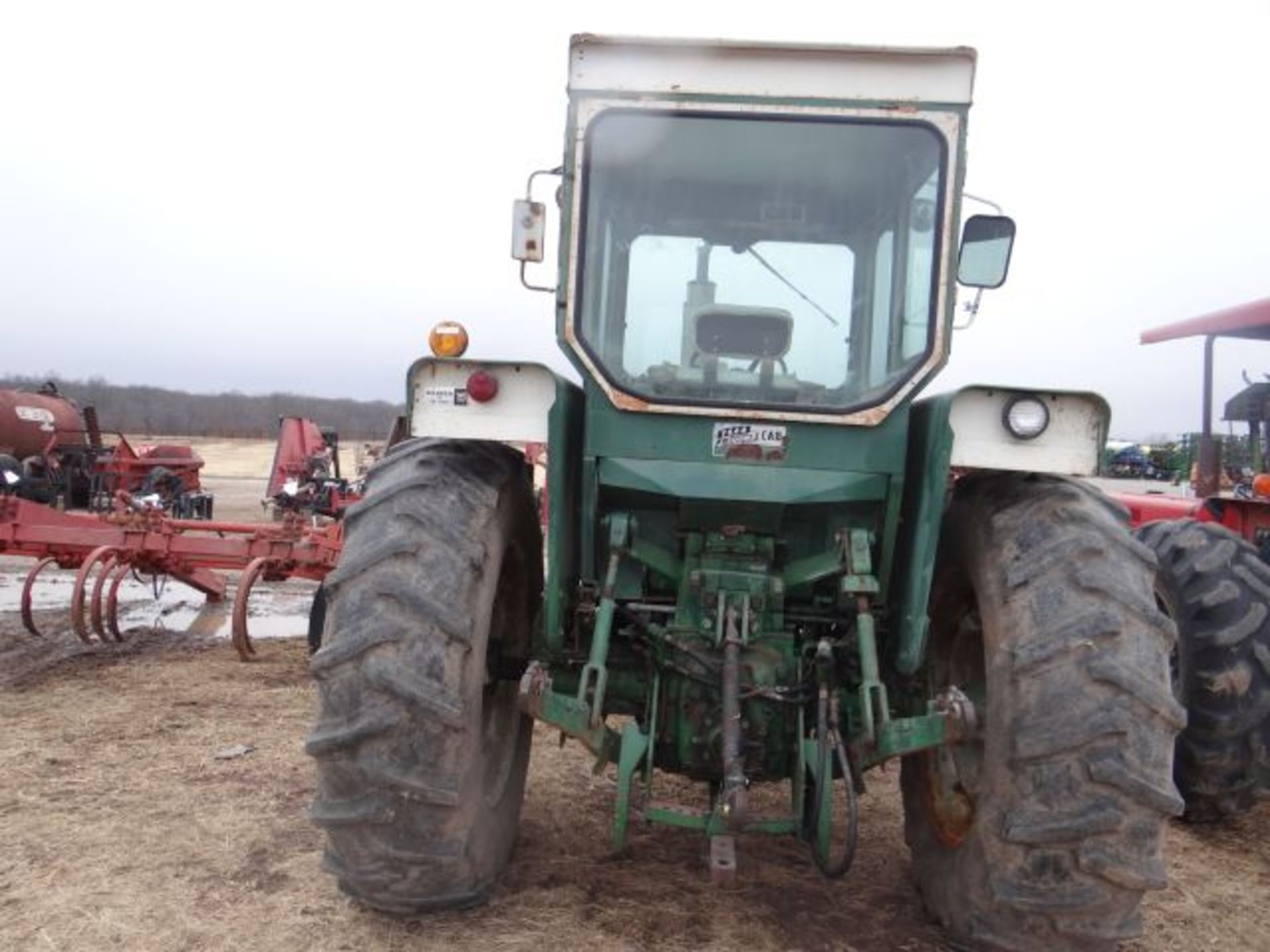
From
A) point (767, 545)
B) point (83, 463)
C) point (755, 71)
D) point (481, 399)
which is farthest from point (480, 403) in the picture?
point (83, 463)

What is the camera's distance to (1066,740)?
2609 mm

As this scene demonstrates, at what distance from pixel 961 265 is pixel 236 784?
11.1ft

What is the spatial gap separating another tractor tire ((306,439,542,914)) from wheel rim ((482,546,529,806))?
0.23 m

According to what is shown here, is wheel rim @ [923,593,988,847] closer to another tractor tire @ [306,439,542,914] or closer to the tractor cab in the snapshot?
the tractor cab

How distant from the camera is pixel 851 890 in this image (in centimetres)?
356

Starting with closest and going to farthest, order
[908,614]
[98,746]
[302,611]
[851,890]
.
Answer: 1. [908,614]
2. [851,890]
3. [98,746]
4. [302,611]

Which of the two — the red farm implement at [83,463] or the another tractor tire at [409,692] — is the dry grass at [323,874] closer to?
the another tractor tire at [409,692]

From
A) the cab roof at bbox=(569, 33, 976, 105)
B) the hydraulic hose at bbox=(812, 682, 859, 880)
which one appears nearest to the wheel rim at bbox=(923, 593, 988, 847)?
the hydraulic hose at bbox=(812, 682, 859, 880)

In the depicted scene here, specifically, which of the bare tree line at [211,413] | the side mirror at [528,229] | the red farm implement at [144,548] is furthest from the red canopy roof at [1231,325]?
the bare tree line at [211,413]

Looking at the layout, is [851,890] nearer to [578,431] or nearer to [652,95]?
[578,431]

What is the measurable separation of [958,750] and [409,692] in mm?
1720

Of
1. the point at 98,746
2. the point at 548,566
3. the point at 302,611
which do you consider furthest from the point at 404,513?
the point at 302,611

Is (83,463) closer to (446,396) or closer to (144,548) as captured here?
(144,548)

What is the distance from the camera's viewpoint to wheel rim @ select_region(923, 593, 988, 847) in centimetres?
321
